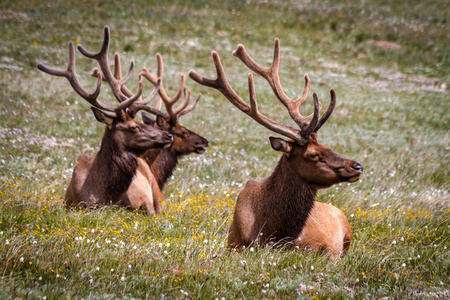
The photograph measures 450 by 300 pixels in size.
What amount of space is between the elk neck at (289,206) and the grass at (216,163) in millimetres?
275

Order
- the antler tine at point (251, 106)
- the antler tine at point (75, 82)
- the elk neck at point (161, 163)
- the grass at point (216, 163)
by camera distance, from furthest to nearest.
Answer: the elk neck at point (161, 163), the antler tine at point (75, 82), the antler tine at point (251, 106), the grass at point (216, 163)

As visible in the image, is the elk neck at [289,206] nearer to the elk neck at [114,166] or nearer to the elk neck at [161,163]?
the elk neck at [114,166]

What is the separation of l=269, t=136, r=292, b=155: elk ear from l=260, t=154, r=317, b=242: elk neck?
0.44 feet

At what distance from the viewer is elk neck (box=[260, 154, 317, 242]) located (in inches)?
205

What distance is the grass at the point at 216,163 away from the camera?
167 inches

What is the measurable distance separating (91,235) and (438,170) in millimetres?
8107

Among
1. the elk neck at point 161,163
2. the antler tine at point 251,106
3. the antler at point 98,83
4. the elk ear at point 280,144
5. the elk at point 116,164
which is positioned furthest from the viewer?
the elk neck at point 161,163

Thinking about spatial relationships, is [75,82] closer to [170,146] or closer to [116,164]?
[116,164]

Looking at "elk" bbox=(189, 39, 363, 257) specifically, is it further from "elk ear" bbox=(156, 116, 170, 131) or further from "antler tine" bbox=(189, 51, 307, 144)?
"elk ear" bbox=(156, 116, 170, 131)

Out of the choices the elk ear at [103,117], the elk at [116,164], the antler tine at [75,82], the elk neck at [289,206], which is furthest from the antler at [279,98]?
the antler tine at [75,82]

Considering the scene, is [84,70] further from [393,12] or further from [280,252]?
[393,12]

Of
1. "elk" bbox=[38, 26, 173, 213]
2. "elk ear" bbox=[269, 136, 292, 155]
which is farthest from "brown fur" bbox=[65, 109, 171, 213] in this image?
"elk ear" bbox=[269, 136, 292, 155]

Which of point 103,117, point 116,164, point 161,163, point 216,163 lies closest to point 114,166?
point 116,164

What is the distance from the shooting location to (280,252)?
507 cm
